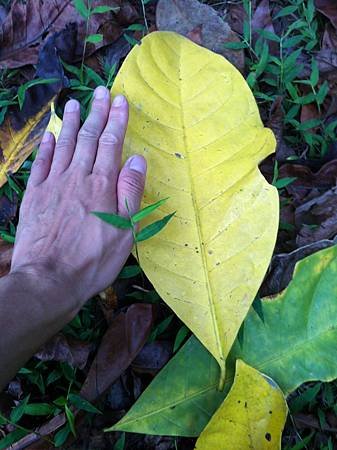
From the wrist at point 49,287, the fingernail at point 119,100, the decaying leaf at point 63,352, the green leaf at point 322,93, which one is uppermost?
the fingernail at point 119,100

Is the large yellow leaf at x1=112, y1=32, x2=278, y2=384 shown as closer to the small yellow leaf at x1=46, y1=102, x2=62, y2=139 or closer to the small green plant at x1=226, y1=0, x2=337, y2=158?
the small yellow leaf at x1=46, y1=102, x2=62, y2=139

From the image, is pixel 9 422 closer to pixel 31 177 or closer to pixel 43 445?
pixel 43 445

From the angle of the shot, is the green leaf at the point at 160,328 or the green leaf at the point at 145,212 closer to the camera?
the green leaf at the point at 145,212

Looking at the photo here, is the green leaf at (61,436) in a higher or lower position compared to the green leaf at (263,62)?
lower

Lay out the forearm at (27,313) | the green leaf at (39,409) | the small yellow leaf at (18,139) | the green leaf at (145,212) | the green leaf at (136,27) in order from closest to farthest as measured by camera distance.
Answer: the forearm at (27,313), the green leaf at (145,212), the green leaf at (39,409), the small yellow leaf at (18,139), the green leaf at (136,27)

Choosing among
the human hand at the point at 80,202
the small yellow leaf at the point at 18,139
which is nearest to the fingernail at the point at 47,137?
Result: the human hand at the point at 80,202

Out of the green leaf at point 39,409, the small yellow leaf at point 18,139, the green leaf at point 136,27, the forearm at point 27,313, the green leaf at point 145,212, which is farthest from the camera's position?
the green leaf at point 136,27

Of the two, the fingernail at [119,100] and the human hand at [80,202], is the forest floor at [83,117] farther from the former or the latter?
the fingernail at [119,100]

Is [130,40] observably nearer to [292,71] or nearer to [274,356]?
[292,71]
